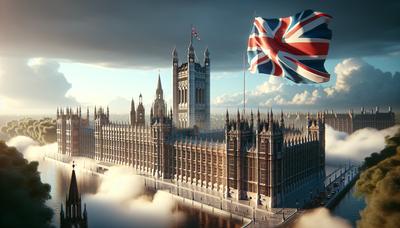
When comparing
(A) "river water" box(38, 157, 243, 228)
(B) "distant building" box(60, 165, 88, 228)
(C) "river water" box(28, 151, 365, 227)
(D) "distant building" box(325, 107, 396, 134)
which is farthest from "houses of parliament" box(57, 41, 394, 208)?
(D) "distant building" box(325, 107, 396, 134)

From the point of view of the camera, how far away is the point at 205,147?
88.3 meters

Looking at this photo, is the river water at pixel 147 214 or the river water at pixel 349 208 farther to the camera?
the river water at pixel 349 208

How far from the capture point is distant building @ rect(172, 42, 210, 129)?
5236 inches

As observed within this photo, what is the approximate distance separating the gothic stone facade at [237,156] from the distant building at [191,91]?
21606 millimetres

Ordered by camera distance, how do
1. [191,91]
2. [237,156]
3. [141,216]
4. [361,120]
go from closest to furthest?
[141,216] → [237,156] → [191,91] → [361,120]

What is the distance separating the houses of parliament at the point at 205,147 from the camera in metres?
75.4

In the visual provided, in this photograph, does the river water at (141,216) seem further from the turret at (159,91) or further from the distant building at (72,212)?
the turret at (159,91)

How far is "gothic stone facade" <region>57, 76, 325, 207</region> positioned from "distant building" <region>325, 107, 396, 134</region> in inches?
3039

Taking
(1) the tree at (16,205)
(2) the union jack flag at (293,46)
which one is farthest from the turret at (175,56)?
(1) the tree at (16,205)

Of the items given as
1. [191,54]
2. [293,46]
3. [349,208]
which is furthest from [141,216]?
[191,54]

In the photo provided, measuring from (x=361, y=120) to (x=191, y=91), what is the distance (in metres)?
107

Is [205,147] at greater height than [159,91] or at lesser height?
lesser

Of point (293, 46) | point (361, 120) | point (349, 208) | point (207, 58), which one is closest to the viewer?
point (293, 46)

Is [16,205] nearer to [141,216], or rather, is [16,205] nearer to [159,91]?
[141,216]
